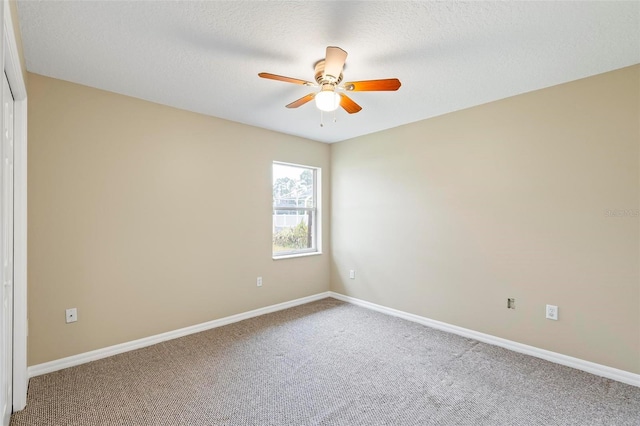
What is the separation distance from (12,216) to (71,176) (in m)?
0.68

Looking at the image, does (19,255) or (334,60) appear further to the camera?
(19,255)

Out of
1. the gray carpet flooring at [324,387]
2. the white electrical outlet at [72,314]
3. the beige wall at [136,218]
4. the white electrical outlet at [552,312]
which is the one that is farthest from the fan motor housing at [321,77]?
the white electrical outlet at [72,314]

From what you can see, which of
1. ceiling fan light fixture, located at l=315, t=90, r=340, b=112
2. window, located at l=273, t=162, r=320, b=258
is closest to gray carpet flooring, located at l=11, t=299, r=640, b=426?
window, located at l=273, t=162, r=320, b=258

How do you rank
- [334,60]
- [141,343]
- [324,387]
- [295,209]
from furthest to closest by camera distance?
[295,209], [141,343], [324,387], [334,60]

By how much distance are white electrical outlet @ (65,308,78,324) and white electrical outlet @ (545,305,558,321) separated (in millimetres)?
3992

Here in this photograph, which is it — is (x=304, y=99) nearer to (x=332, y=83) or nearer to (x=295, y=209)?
(x=332, y=83)

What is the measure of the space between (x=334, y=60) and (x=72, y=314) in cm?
284

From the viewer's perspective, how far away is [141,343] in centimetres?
296

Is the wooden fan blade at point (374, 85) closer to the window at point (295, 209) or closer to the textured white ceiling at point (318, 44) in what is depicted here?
the textured white ceiling at point (318, 44)

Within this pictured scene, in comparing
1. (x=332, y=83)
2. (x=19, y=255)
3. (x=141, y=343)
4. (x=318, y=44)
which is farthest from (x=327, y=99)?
(x=141, y=343)

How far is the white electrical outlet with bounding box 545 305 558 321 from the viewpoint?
2.70 meters

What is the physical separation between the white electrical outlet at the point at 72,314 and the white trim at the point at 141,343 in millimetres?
300

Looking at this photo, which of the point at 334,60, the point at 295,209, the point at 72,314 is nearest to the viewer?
the point at 334,60

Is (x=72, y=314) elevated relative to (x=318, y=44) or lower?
lower
